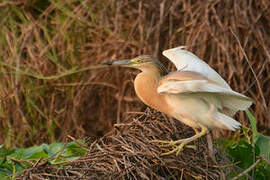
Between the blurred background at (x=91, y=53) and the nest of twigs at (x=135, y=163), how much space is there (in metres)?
1.89

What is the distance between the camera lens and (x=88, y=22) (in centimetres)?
432

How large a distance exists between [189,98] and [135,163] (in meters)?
0.37

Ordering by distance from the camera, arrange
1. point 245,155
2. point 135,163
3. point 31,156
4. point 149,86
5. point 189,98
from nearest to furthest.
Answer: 1. point 135,163
2. point 189,98
3. point 149,86
4. point 245,155
5. point 31,156

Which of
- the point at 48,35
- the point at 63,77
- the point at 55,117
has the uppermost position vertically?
the point at 48,35

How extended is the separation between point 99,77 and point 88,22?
0.44m

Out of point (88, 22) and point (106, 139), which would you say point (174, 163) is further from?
point (88, 22)

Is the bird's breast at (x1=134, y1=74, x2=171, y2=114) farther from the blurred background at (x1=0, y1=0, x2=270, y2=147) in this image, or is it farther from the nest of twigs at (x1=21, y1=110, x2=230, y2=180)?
the blurred background at (x1=0, y1=0, x2=270, y2=147)

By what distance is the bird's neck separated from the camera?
223 centimetres

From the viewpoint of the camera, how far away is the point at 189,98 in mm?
2154

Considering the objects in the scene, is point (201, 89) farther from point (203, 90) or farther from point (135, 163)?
point (135, 163)

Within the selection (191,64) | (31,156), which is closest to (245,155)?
(191,64)

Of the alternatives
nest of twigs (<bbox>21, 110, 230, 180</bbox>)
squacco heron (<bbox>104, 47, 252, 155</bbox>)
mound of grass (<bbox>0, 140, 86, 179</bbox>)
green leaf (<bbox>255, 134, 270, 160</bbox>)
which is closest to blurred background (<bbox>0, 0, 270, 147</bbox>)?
green leaf (<bbox>255, 134, 270, 160</bbox>)

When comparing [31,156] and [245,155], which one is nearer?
[245,155]

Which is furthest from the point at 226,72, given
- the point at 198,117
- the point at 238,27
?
the point at 198,117
